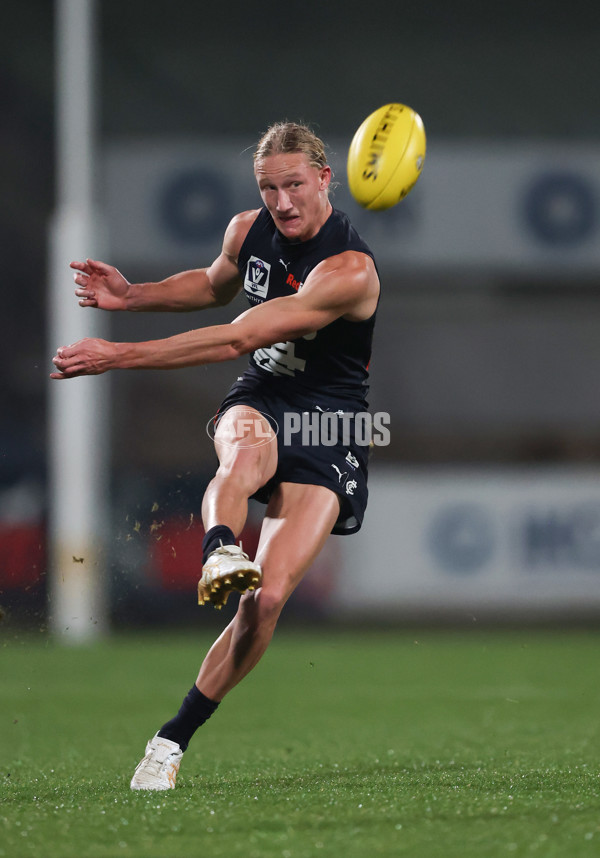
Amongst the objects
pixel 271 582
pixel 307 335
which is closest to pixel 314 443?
pixel 307 335

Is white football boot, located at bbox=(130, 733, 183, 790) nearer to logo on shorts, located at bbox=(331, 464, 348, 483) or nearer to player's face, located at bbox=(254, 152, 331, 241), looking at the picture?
logo on shorts, located at bbox=(331, 464, 348, 483)

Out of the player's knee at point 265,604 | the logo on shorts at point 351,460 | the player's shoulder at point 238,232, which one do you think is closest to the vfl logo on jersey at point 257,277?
the player's shoulder at point 238,232

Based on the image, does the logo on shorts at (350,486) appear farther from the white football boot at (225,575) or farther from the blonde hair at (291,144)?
the blonde hair at (291,144)

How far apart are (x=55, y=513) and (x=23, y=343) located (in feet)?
17.3

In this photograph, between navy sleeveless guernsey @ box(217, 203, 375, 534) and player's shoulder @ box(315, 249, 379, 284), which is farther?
navy sleeveless guernsey @ box(217, 203, 375, 534)

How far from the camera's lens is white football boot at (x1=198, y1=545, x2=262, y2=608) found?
362 cm

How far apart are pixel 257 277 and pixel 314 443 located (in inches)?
25.3

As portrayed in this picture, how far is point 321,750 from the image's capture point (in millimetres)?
5238

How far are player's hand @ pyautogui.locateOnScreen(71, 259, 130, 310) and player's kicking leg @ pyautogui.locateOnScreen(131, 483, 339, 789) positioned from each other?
1.00 meters

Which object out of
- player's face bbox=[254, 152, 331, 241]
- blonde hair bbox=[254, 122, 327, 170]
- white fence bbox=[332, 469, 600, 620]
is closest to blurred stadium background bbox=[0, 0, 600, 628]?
white fence bbox=[332, 469, 600, 620]

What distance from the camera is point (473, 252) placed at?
12.1m

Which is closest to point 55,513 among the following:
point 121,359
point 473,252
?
point 473,252

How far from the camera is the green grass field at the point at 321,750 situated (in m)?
3.15

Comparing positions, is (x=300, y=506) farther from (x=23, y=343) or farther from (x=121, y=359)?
(x=23, y=343)
